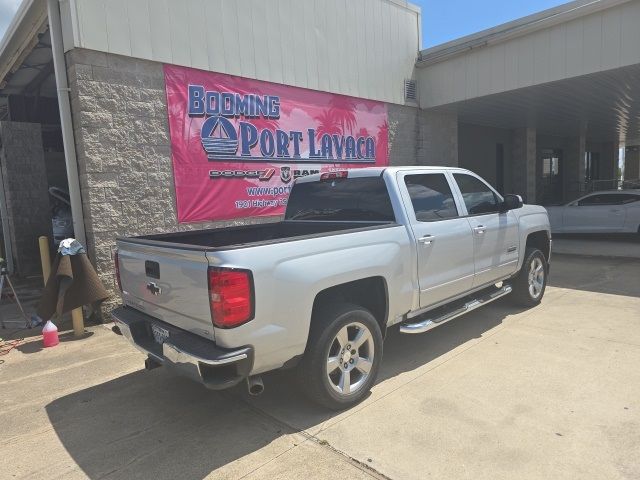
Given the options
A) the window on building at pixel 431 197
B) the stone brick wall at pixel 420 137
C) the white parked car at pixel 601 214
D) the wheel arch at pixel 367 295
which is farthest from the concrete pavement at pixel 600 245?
the wheel arch at pixel 367 295

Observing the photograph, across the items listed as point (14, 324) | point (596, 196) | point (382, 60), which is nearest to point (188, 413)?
point (14, 324)

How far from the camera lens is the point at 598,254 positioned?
1052 cm

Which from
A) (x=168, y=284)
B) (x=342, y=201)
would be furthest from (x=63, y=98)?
(x=168, y=284)

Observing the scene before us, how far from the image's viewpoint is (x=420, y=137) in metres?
12.2

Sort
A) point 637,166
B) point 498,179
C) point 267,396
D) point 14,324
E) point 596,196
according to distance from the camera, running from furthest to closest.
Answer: point 637,166, point 498,179, point 596,196, point 14,324, point 267,396

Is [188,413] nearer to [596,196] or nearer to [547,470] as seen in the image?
[547,470]

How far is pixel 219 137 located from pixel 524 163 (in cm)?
1256

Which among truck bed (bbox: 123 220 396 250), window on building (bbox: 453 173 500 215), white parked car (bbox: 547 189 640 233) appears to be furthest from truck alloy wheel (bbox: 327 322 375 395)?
white parked car (bbox: 547 189 640 233)

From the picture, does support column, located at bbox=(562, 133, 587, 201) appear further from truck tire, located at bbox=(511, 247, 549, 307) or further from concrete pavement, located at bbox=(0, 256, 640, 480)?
concrete pavement, located at bbox=(0, 256, 640, 480)

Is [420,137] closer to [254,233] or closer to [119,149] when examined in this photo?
[119,149]

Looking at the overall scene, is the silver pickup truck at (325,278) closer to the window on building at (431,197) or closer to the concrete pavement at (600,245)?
the window on building at (431,197)

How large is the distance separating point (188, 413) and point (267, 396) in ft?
2.11

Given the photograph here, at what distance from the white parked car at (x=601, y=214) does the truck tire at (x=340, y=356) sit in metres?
11.2

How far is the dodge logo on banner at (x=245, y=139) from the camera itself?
7.48 m
